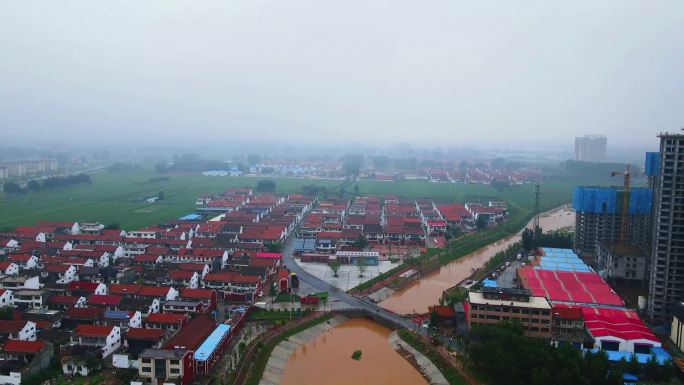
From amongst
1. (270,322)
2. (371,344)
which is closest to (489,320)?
(371,344)

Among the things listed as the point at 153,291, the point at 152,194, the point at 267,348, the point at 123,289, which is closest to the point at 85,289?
→ the point at 123,289

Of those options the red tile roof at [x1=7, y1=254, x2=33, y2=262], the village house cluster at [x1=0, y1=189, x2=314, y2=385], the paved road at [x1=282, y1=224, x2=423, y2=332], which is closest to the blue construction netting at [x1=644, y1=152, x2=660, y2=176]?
the paved road at [x1=282, y1=224, x2=423, y2=332]

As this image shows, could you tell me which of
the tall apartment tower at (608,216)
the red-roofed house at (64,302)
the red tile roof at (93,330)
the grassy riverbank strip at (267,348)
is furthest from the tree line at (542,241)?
the red-roofed house at (64,302)

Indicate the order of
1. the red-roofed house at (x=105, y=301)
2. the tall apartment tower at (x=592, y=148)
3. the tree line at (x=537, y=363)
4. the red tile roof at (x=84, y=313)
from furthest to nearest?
the tall apartment tower at (x=592, y=148), the red-roofed house at (x=105, y=301), the red tile roof at (x=84, y=313), the tree line at (x=537, y=363)

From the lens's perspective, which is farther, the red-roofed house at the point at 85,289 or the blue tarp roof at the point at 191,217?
the blue tarp roof at the point at 191,217

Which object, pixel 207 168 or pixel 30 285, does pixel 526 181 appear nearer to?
pixel 207 168

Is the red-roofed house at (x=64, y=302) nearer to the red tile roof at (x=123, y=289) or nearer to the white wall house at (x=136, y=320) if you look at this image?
the red tile roof at (x=123, y=289)
